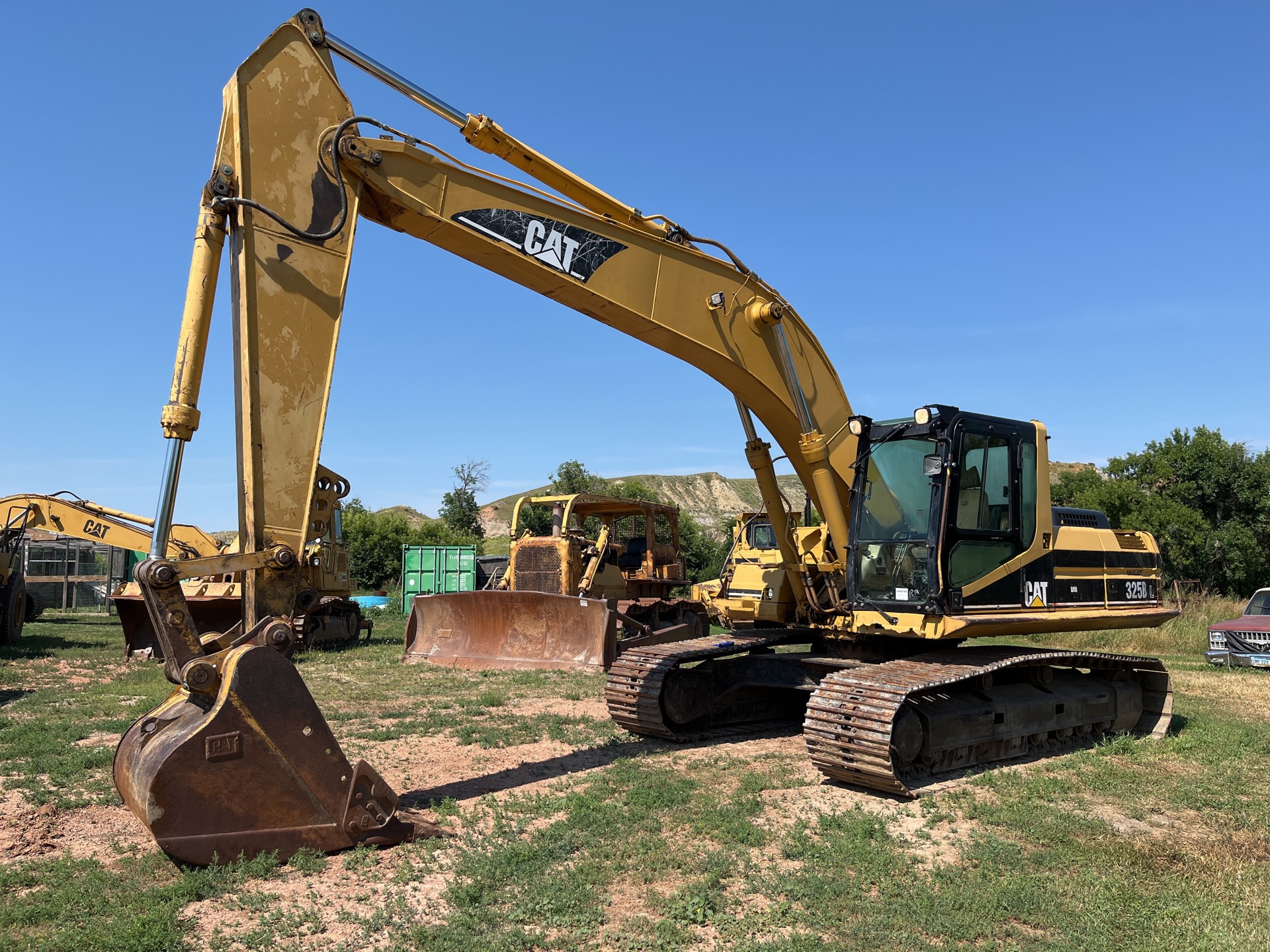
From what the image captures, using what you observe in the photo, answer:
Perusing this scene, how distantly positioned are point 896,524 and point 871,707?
1.71m

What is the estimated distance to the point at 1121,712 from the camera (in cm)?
911

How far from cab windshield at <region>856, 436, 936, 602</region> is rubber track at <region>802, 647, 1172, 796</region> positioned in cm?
64

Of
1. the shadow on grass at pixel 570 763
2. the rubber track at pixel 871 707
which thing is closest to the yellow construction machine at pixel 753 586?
the shadow on grass at pixel 570 763

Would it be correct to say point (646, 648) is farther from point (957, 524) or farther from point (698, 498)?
point (698, 498)

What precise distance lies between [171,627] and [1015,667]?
22.5 feet

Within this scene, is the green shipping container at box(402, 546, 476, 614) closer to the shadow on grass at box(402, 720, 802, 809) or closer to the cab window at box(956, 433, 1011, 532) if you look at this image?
the shadow on grass at box(402, 720, 802, 809)

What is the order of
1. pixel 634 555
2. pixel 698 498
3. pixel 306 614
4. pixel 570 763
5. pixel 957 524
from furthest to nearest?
1. pixel 698 498
2. pixel 634 555
3. pixel 306 614
4. pixel 570 763
5. pixel 957 524

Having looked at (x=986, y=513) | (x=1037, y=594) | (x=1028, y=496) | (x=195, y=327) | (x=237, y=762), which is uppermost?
(x=195, y=327)

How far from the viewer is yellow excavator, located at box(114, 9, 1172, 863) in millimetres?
5133

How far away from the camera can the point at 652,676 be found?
8414 mm

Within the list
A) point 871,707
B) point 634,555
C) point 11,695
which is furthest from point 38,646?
point 871,707

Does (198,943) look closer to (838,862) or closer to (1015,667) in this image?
(838,862)

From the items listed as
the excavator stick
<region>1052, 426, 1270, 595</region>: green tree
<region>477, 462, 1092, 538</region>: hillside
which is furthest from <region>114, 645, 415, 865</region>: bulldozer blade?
<region>477, 462, 1092, 538</region>: hillside

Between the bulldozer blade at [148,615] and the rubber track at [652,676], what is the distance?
916cm
